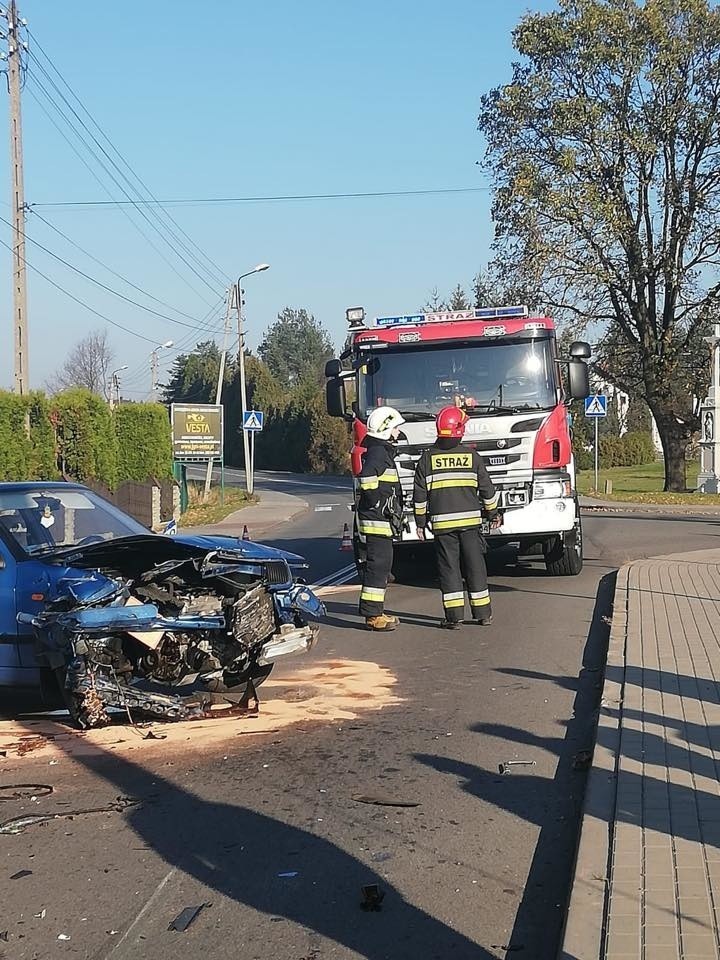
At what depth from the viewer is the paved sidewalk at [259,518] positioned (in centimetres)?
2772

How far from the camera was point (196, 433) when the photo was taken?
37000mm

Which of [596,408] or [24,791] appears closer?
[24,791]

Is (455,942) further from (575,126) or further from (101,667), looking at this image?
(575,126)

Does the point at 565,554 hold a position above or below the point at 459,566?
below

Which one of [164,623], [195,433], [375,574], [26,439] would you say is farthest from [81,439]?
[164,623]

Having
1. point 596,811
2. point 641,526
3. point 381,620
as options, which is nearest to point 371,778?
point 596,811

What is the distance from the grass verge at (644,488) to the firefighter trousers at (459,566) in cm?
2190

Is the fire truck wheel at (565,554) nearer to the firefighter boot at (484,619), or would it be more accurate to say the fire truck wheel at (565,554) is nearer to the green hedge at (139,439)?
the firefighter boot at (484,619)

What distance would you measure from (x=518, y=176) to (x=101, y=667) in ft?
97.2

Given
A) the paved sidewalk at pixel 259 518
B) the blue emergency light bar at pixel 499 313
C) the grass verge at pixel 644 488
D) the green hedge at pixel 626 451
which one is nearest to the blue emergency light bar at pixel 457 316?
the blue emergency light bar at pixel 499 313

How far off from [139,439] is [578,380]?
17821 millimetres

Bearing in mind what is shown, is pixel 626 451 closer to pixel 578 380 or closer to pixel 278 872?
pixel 578 380

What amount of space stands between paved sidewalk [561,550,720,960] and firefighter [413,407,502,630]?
1.55 metres

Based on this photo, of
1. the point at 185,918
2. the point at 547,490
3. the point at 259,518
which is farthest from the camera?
the point at 259,518
